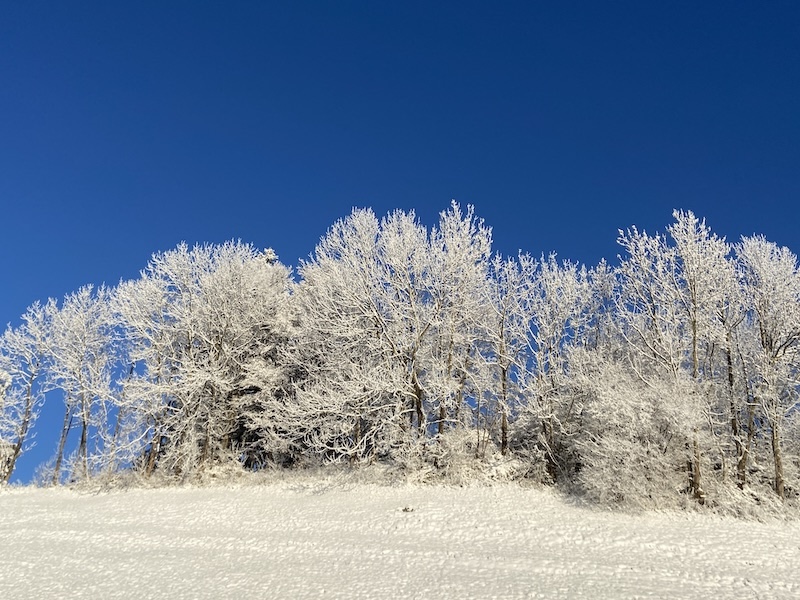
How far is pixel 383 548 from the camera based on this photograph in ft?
53.2

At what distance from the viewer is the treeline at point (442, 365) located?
70.8 ft

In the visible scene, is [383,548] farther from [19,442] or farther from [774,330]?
[19,442]

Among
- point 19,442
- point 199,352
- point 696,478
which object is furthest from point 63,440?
point 696,478

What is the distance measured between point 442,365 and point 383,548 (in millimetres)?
11015

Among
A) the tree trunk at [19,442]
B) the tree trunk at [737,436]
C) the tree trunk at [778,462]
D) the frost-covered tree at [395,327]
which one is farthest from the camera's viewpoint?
the tree trunk at [19,442]

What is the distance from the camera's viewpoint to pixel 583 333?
27.2 metres

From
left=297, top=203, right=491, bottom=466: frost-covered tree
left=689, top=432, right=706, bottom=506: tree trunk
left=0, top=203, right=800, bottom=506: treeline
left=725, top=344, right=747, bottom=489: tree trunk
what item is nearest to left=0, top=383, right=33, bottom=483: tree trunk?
left=0, top=203, right=800, bottom=506: treeline

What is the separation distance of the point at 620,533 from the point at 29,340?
32.6 m

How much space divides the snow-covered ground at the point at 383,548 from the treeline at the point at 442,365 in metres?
2.48

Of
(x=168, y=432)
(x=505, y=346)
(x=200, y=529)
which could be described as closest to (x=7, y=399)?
(x=168, y=432)

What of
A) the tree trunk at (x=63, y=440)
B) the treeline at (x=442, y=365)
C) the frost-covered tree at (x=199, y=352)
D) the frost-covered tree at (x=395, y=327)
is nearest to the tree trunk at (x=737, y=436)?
the treeline at (x=442, y=365)

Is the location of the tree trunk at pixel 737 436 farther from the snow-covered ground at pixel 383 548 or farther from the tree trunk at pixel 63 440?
the tree trunk at pixel 63 440

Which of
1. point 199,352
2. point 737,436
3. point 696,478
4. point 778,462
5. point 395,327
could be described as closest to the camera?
point 696,478

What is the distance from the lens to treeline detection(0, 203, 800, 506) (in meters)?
21.6
